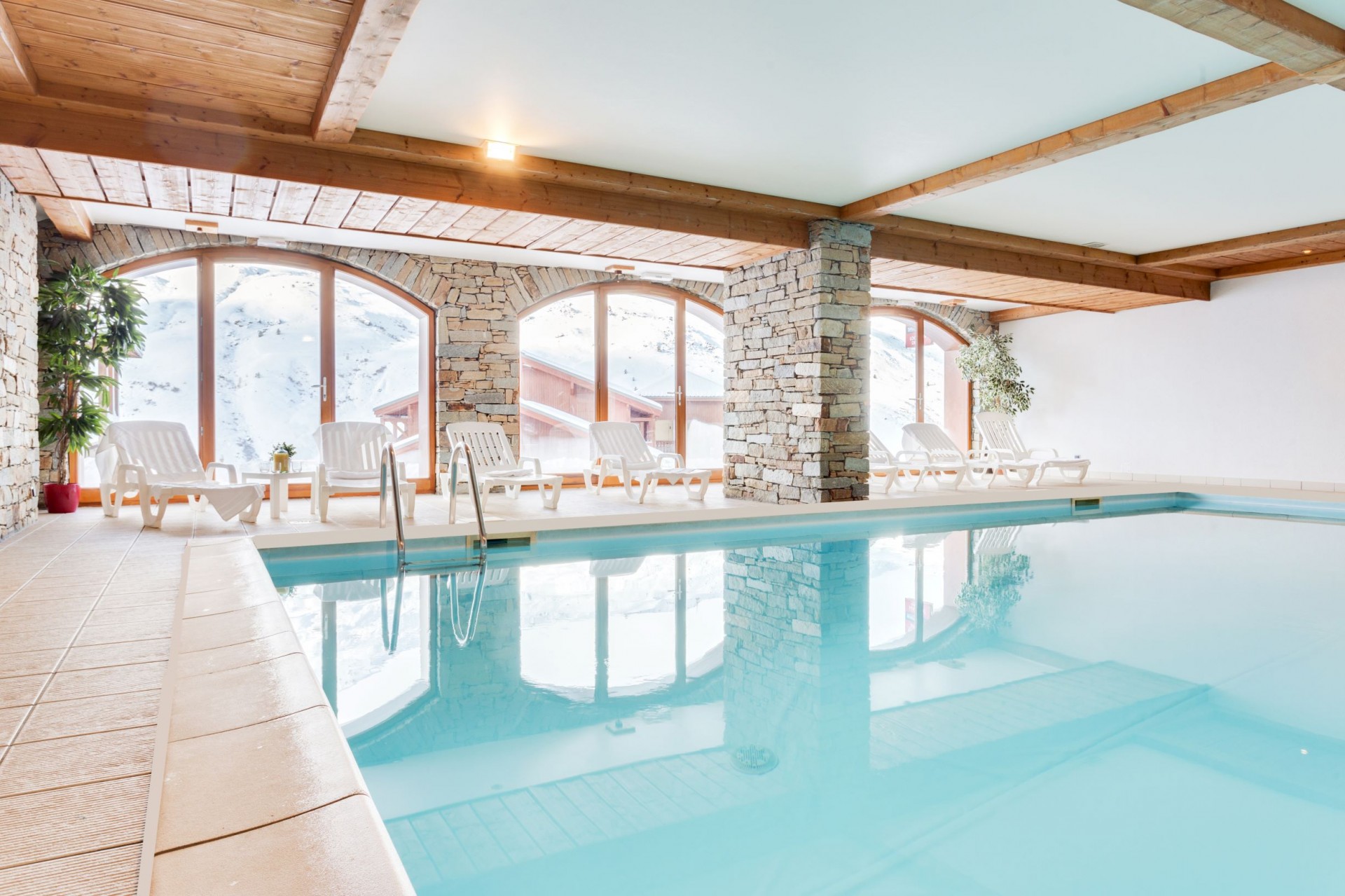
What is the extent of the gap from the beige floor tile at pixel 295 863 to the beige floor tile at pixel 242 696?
1.85 feet

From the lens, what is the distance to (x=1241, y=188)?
22.4ft

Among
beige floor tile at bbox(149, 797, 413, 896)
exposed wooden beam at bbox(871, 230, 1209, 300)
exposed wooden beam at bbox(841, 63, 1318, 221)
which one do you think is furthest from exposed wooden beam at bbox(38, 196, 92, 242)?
exposed wooden beam at bbox(871, 230, 1209, 300)

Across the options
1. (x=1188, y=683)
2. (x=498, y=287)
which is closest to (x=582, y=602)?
(x=1188, y=683)

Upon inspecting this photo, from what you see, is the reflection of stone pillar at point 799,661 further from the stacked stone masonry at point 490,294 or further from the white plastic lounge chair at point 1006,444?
the white plastic lounge chair at point 1006,444

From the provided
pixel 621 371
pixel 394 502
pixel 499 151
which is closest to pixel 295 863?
pixel 394 502

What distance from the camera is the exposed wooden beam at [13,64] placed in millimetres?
3756

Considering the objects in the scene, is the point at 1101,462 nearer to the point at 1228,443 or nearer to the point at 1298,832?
the point at 1228,443

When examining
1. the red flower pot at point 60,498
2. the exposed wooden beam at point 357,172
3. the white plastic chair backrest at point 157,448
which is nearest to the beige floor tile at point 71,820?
the exposed wooden beam at point 357,172

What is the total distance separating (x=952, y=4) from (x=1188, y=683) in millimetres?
3132

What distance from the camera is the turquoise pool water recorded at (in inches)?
72.1

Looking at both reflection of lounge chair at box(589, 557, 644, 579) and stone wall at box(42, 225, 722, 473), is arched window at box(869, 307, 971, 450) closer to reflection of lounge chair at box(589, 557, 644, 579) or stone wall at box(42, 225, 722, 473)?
stone wall at box(42, 225, 722, 473)

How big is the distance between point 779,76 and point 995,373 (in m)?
9.02

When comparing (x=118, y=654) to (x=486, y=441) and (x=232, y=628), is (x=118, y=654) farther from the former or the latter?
(x=486, y=441)

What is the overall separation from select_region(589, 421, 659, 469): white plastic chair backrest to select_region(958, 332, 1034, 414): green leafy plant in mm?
6286
